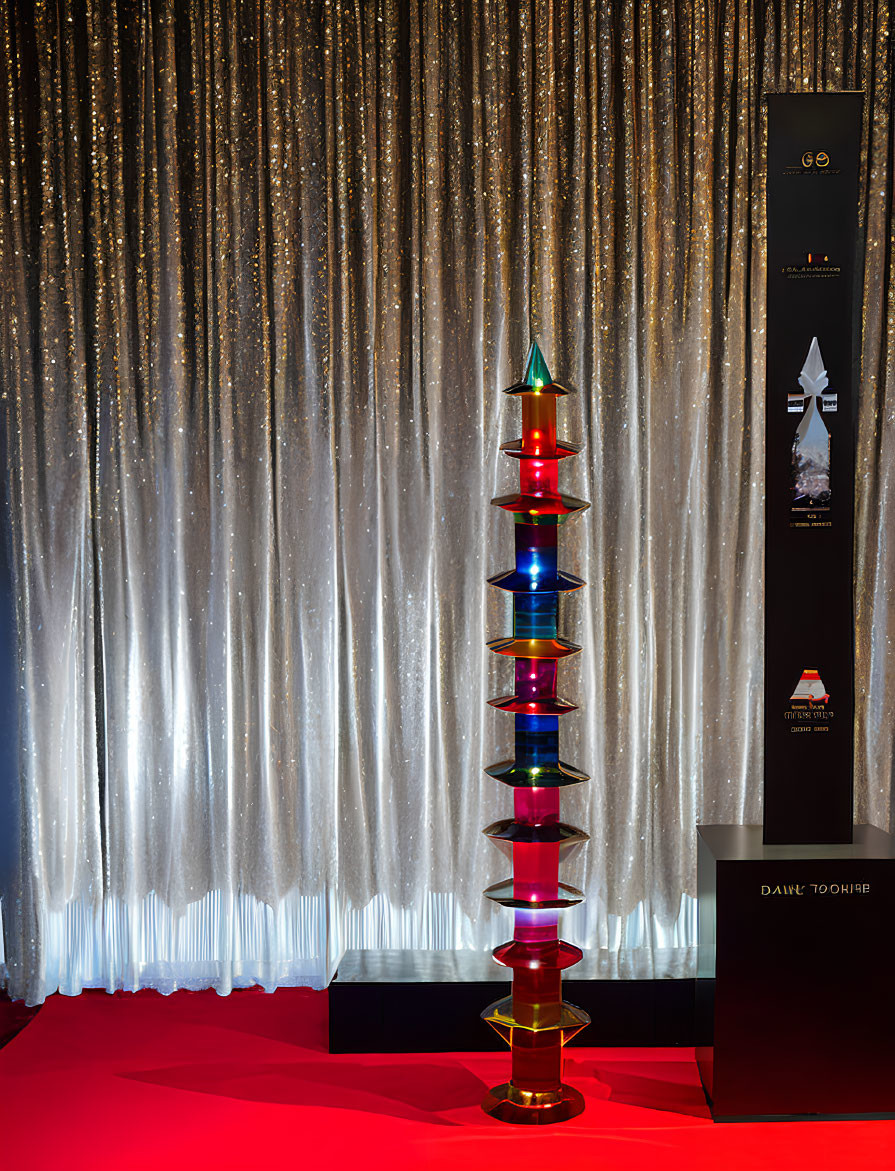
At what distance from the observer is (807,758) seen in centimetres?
213

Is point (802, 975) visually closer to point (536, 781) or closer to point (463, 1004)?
point (536, 781)

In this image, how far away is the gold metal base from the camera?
2.03 meters

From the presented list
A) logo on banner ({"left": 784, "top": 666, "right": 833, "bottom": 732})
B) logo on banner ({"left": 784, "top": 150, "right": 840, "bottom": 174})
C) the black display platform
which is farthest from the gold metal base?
logo on banner ({"left": 784, "top": 150, "right": 840, "bottom": 174})

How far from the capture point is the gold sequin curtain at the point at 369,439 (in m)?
2.58

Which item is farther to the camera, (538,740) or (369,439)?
(369,439)

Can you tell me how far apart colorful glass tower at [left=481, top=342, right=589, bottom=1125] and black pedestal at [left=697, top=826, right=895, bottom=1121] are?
33 centimetres

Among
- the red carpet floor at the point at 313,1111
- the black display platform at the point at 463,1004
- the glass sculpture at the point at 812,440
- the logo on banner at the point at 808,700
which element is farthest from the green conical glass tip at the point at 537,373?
the red carpet floor at the point at 313,1111

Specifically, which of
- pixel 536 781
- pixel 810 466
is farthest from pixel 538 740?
pixel 810 466

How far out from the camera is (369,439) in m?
2.64

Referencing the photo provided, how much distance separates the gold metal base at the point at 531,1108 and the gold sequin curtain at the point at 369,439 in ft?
2.00

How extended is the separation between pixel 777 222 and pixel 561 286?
0.68m

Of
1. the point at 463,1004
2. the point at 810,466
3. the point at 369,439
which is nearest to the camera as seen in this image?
the point at 810,466

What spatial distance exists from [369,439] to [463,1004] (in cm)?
155

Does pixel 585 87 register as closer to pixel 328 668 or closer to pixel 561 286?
pixel 561 286
